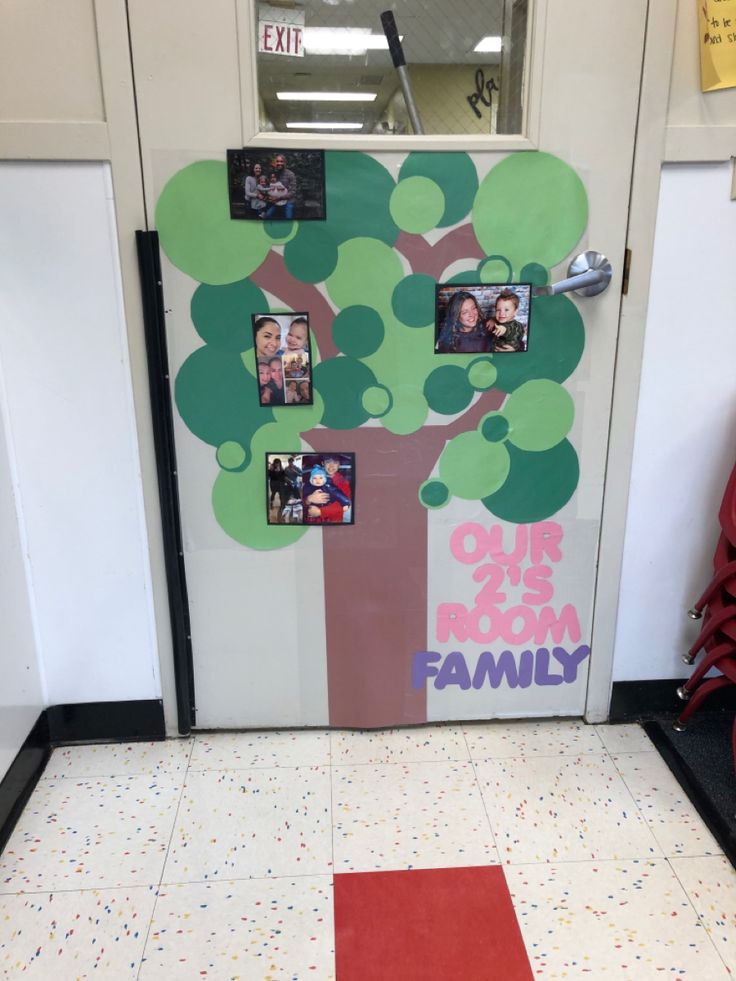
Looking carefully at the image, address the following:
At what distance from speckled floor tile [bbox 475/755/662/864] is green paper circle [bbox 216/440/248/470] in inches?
36.5

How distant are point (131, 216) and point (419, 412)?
75 cm

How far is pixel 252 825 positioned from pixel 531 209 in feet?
4.80

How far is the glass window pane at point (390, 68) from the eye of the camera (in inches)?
59.8

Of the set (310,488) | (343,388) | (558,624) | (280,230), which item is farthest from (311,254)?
(558,624)

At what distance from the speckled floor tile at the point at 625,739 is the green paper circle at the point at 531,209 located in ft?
3.85

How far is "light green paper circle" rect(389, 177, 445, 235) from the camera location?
5.07 feet

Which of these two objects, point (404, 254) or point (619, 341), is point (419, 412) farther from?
point (619, 341)

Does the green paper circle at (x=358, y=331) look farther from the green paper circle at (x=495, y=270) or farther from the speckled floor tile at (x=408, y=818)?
the speckled floor tile at (x=408, y=818)

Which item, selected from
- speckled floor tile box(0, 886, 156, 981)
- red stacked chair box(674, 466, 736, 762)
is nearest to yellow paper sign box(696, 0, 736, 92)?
red stacked chair box(674, 466, 736, 762)

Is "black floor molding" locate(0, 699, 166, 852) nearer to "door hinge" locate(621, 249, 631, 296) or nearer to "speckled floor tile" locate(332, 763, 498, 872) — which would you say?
"speckled floor tile" locate(332, 763, 498, 872)

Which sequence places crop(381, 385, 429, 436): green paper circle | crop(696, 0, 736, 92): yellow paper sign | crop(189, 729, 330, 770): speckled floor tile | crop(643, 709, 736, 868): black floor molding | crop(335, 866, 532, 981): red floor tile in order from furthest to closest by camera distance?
crop(189, 729, 330, 770): speckled floor tile < crop(381, 385, 429, 436): green paper circle < crop(643, 709, 736, 868): black floor molding < crop(696, 0, 736, 92): yellow paper sign < crop(335, 866, 532, 981): red floor tile

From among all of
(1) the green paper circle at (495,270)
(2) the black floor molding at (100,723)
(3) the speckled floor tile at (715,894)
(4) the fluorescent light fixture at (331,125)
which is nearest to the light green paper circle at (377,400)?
(1) the green paper circle at (495,270)

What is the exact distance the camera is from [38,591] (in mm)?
1755

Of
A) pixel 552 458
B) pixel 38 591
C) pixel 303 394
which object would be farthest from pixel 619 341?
pixel 38 591
